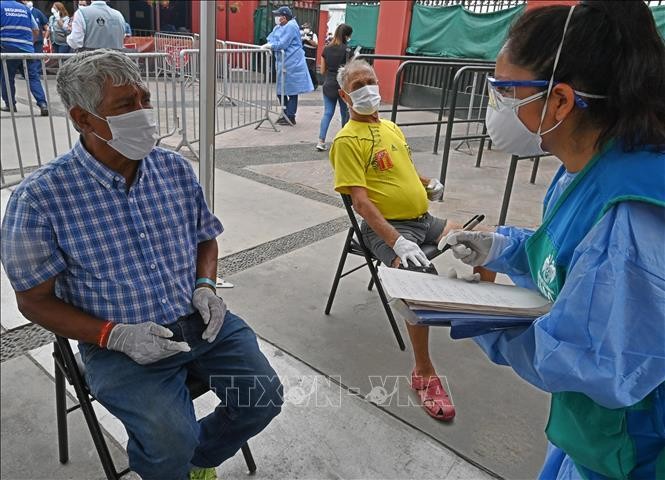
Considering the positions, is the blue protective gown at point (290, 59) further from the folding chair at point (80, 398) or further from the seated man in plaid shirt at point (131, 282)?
the folding chair at point (80, 398)

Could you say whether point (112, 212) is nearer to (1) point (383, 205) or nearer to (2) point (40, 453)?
(2) point (40, 453)

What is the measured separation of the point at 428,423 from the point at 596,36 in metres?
1.68

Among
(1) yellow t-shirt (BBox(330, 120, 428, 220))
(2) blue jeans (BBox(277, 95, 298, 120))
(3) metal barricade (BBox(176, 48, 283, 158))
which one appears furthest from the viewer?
(2) blue jeans (BBox(277, 95, 298, 120))

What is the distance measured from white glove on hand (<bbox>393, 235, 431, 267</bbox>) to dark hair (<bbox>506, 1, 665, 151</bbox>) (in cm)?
133

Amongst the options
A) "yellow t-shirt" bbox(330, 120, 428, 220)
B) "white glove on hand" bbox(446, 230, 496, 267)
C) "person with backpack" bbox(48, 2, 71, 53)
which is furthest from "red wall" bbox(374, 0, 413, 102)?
"white glove on hand" bbox(446, 230, 496, 267)

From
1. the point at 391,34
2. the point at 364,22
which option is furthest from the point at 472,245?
the point at 364,22

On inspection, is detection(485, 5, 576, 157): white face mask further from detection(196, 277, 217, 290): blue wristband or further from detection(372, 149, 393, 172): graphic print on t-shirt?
detection(372, 149, 393, 172): graphic print on t-shirt

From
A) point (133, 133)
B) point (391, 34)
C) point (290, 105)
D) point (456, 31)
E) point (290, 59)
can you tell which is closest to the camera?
point (133, 133)

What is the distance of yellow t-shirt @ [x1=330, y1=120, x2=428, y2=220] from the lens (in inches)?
103

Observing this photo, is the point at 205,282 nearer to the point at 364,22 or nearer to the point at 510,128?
the point at 510,128

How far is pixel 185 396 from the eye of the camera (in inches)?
63.4

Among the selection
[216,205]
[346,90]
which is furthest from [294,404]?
[216,205]

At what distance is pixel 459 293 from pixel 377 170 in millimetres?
→ 1479

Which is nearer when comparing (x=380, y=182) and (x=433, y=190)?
(x=380, y=182)
